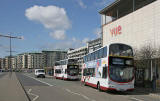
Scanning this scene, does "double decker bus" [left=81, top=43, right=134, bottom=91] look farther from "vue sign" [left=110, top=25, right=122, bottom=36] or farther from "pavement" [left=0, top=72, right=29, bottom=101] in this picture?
"vue sign" [left=110, top=25, right=122, bottom=36]

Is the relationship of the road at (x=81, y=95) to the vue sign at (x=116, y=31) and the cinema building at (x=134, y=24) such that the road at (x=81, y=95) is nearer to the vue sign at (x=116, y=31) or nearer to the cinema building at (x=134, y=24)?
the cinema building at (x=134, y=24)

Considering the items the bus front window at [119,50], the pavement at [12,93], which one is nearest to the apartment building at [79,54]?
the pavement at [12,93]

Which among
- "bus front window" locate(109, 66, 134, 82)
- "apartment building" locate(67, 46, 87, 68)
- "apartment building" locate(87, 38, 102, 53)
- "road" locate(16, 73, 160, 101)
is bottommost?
"road" locate(16, 73, 160, 101)

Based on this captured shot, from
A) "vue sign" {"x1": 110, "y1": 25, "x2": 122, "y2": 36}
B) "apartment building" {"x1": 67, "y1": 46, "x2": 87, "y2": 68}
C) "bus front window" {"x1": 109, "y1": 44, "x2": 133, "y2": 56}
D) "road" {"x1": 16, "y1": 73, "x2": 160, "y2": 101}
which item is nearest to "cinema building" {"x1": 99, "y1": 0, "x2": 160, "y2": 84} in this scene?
"vue sign" {"x1": 110, "y1": 25, "x2": 122, "y2": 36}

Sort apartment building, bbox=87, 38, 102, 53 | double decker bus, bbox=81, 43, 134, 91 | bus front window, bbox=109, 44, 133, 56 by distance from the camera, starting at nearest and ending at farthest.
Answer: double decker bus, bbox=81, 43, 134, 91, bus front window, bbox=109, 44, 133, 56, apartment building, bbox=87, 38, 102, 53

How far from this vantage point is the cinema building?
26625 mm

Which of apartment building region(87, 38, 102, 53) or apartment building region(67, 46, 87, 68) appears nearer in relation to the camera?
apartment building region(87, 38, 102, 53)

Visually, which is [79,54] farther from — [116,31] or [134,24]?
[134,24]

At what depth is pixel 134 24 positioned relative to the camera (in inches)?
1236

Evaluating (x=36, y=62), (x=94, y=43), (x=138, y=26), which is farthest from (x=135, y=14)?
(x=36, y=62)

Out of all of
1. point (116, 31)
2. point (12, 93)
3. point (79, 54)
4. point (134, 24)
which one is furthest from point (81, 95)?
point (79, 54)

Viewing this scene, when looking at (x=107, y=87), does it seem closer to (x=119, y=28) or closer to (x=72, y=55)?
(x=119, y=28)

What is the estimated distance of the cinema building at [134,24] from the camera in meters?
26.6

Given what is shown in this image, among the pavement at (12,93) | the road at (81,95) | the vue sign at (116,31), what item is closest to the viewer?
the pavement at (12,93)
